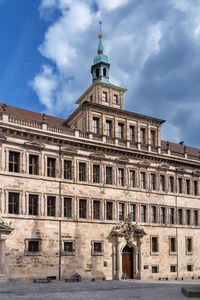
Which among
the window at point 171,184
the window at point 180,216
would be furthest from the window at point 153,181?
the window at point 180,216

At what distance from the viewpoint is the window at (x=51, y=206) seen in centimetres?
3294

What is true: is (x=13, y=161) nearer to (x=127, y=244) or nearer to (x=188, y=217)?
(x=127, y=244)

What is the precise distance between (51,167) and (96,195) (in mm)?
4943

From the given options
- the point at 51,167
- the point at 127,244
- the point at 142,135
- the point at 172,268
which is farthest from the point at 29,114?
the point at 172,268

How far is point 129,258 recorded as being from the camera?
36844mm

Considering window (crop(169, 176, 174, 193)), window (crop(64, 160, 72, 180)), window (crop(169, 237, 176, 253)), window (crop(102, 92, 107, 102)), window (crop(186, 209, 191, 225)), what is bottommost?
window (crop(169, 237, 176, 253))

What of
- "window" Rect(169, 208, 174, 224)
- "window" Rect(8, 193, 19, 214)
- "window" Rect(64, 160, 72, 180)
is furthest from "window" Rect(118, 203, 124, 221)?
"window" Rect(8, 193, 19, 214)

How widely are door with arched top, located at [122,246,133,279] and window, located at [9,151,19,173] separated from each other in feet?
41.1

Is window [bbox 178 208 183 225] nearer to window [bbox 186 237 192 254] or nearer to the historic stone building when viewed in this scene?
the historic stone building

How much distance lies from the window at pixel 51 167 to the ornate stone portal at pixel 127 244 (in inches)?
298

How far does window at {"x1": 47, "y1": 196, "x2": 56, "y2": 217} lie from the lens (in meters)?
32.9

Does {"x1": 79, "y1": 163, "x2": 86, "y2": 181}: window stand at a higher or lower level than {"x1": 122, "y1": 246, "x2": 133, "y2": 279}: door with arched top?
higher

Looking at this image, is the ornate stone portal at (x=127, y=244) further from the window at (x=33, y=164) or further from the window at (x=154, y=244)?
the window at (x=33, y=164)

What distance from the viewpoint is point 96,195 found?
35.8 meters
